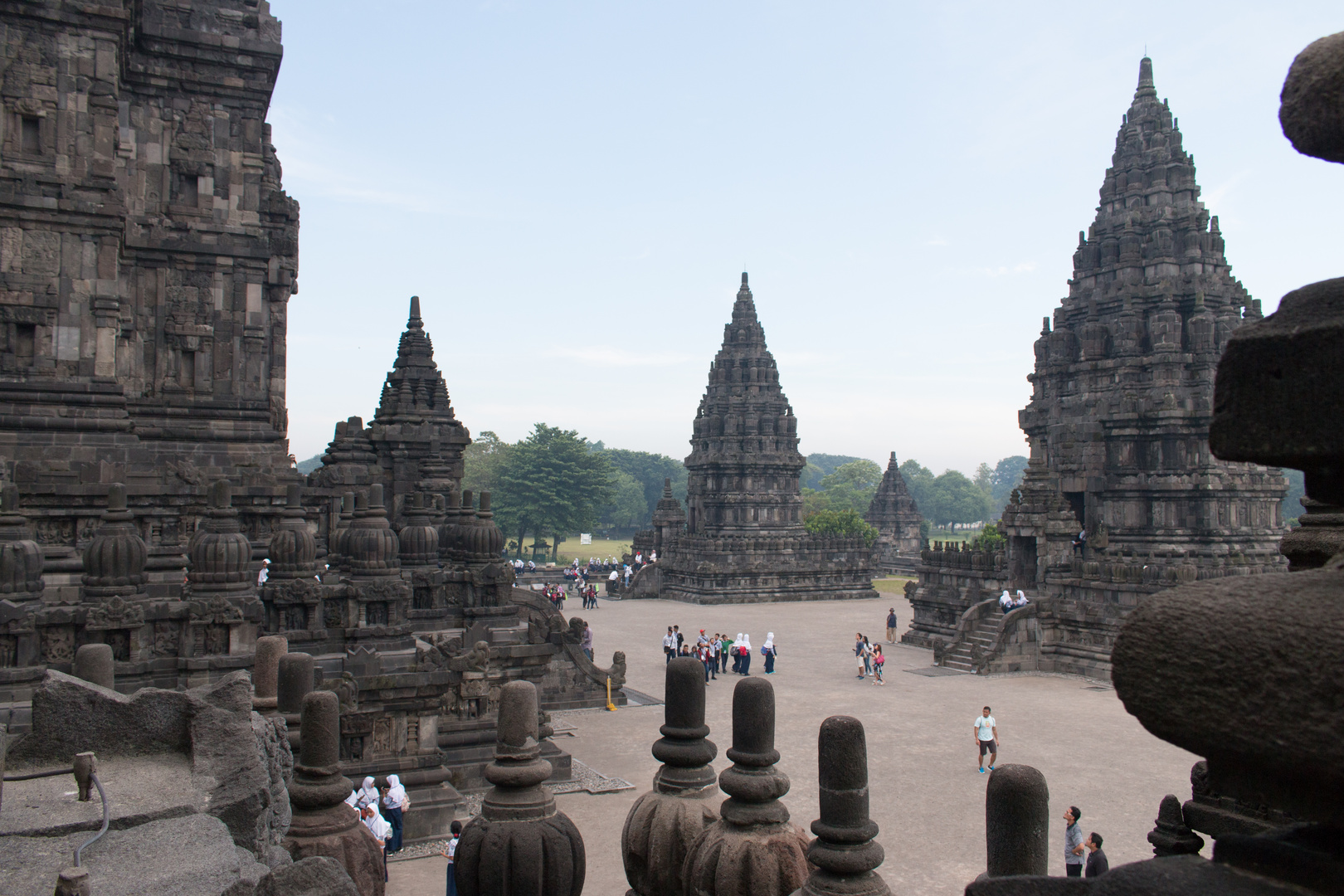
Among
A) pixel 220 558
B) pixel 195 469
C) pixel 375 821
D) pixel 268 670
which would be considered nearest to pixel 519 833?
pixel 268 670

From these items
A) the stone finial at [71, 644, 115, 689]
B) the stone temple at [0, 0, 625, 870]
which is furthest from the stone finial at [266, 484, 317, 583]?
the stone finial at [71, 644, 115, 689]

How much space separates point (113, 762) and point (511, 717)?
9.33ft

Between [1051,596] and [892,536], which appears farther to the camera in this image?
[892,536]

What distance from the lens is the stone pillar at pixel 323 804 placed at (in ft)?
20.5

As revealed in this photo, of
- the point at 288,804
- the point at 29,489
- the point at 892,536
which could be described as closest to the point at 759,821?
the point at 288,804

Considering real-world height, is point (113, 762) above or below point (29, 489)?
below

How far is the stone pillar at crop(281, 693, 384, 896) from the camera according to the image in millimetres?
6262

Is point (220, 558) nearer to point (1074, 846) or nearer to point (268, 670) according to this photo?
point (268, 670)

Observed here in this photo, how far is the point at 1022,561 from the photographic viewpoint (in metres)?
27.1

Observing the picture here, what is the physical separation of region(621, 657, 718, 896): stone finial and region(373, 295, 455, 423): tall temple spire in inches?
837

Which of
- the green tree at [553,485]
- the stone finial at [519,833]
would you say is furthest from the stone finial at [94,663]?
the green tree at [553,485]

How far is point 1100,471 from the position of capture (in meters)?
28.5

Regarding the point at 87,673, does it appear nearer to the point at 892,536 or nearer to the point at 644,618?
the point at 644,618

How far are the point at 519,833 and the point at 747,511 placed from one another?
1651 inches
